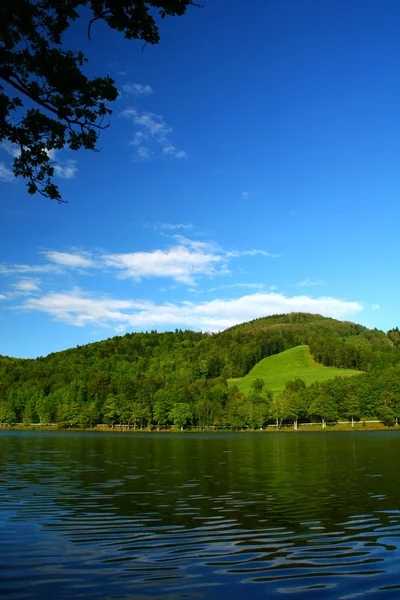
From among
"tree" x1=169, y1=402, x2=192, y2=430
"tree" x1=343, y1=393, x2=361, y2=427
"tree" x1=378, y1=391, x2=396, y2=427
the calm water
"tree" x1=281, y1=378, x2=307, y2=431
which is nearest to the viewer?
the calm water

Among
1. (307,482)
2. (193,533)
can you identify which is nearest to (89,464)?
(307,482)

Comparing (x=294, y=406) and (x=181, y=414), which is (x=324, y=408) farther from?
(x=181, y=414)

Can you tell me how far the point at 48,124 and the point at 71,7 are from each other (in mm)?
3302

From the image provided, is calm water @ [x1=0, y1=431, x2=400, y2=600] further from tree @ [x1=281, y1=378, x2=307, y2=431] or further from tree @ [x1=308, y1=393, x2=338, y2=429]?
tree @ [x1=281, y1=378, x2=307, y2=431]

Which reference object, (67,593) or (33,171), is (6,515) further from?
(33,171)

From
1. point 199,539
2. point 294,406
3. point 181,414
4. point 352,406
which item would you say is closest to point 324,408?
point 352,406

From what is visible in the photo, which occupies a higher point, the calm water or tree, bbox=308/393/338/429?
the calm water

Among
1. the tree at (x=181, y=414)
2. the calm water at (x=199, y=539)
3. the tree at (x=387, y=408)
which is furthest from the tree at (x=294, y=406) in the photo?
the calm water at (x=199, y=539)

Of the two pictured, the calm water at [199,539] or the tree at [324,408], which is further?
the tree at [324,408]

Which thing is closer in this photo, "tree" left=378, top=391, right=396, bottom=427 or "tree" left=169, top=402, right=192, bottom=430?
"tree" left=378, top=391, right=396, bottom=427

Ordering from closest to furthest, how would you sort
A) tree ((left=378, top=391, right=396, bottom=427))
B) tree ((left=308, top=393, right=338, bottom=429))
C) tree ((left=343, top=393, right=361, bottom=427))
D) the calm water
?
the calm water < tree ((left=378, top=391, right=396, bottom=427)) < tree ((left=343, top=393, right=361, bottom=427)) < tree ((left=308, top=393, right=338, bottom=429))

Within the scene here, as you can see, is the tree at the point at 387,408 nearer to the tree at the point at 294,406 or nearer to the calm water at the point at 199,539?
the tree at the point at 294,406

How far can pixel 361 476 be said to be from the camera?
116 feet

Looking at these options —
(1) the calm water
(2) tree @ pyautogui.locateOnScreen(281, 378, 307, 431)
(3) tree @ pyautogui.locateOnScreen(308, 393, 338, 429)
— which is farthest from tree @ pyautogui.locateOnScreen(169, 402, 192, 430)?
(1) the calm water
